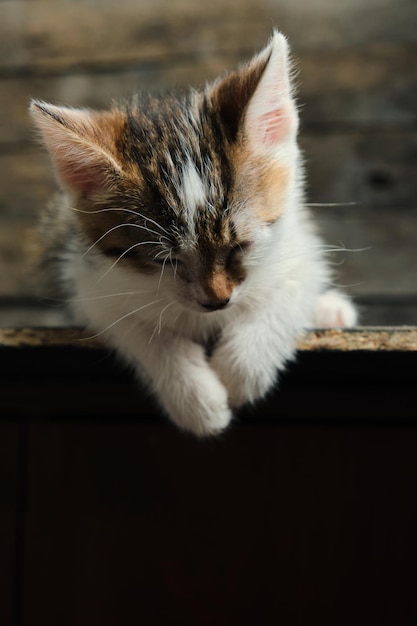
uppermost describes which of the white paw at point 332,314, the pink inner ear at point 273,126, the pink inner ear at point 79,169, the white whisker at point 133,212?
the pink inner ear at point 273,126

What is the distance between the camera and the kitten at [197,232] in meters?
0.94

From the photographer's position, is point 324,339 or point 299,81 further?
point 299,81

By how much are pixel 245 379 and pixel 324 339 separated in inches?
5.1

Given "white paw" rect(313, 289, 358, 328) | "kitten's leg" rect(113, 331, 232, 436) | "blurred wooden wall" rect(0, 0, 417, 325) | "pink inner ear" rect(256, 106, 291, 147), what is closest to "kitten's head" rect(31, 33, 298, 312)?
"pink inner ear" rect(256, 106, 291, 147)

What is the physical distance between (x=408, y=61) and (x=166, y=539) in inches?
51.6

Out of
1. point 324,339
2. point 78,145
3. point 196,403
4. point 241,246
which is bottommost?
point 196,403

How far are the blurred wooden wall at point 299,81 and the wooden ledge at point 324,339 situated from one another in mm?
625

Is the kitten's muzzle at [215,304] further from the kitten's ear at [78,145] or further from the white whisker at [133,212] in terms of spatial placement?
the kitten's ear at [78,145]

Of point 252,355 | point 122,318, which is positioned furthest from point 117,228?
point 252,355

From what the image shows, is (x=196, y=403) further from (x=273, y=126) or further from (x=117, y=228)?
(x=273, y=126)

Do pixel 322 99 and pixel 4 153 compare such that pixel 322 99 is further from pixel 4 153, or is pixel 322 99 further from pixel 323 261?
pixel 4 153

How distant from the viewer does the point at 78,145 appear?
95 centimetres

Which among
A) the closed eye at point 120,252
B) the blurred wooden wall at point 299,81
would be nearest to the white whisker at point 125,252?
the closed eye at point 120,252

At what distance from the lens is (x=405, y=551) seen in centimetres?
96
